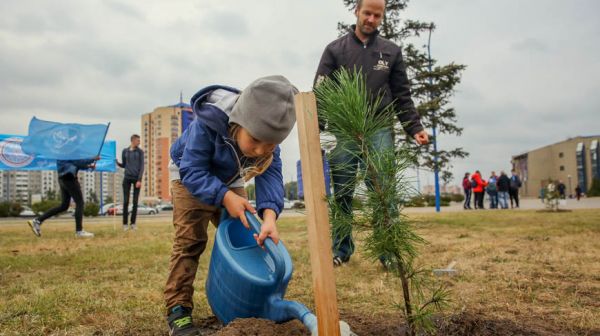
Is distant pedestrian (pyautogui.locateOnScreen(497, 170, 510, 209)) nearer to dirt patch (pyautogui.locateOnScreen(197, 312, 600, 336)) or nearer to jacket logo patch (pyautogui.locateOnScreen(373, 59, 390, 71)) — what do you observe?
jacket logo patch (pyautogui.locateOnScreen(373, 59, 390, 71))

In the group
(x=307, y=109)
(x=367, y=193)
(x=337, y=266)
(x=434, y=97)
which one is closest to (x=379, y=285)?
(x=337, y=266)

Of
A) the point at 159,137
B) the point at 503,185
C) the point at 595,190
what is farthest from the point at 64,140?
the point at 159,137

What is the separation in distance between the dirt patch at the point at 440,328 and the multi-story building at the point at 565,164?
70.4m

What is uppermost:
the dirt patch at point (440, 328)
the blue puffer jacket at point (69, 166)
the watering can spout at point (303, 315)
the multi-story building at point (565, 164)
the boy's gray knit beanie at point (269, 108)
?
the multi-story building at point (565, 164)

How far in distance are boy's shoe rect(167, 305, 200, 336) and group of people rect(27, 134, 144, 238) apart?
5.20 metres

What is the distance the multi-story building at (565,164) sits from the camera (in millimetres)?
66938

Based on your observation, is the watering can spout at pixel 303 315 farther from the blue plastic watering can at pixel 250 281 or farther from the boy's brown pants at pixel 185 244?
the boy's brown pants at pixel 185 244

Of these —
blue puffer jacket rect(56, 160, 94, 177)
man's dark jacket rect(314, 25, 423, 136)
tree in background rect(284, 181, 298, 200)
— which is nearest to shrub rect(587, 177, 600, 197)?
tree in background rect(284, 181, 298, 200)

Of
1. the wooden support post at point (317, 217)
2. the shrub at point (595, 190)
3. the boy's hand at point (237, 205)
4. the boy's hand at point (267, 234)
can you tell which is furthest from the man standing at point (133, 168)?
the shrub at point (595, 190)

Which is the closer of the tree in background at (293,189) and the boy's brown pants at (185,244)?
the boy's brown pants at (185,244)

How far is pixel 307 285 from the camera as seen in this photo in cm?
290

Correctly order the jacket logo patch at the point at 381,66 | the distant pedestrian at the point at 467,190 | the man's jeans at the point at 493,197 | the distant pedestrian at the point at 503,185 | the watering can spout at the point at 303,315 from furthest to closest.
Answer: the distant pedestrian at the point at 467,190
the man's jeans at the point at 493,197
the distant pedestrian at the point at 503,185
the jacket logo patch at the point at 381,66
the watering can spout at the point at 303,315

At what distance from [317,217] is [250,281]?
1.97ft

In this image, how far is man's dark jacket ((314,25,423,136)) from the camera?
3.27 metres
